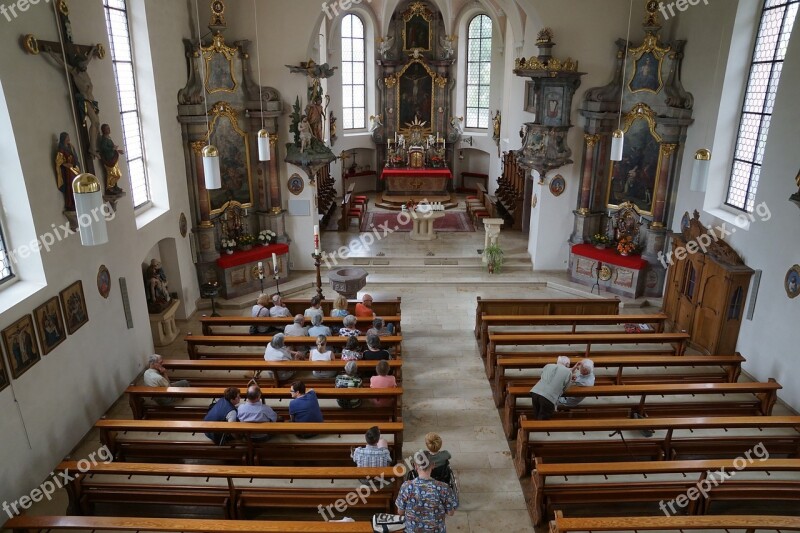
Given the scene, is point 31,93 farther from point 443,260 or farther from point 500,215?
point 500,215

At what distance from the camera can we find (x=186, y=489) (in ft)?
21.0

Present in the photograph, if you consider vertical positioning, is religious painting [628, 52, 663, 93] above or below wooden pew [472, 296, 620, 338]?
above

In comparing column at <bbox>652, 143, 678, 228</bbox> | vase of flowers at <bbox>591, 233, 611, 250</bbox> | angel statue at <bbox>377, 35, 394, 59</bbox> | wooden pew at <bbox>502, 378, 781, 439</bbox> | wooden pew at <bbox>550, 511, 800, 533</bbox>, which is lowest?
wooden pew at <bbox>502, 378, 781, 439</bbox>

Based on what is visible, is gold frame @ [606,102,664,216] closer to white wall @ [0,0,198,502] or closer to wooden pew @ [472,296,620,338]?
wooden pew @ [472,296,620,338]

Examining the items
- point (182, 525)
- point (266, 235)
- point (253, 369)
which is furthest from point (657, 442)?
point (266, 235)

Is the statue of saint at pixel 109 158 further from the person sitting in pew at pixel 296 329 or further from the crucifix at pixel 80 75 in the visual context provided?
the person sitting in pew at pixel 296 329

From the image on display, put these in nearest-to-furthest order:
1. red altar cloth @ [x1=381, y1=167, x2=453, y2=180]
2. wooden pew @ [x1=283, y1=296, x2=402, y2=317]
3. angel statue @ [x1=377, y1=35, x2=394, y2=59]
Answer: wooden pew @ [x1=283, y1=296, x2=402, y2=317] → red altar cloth @ [x1=381, y1=167, x2=453, y2=180] → angel statue @ [x1=377, y1=35, x2=394, y2=59]

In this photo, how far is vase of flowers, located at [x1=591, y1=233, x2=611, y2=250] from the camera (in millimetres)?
14430

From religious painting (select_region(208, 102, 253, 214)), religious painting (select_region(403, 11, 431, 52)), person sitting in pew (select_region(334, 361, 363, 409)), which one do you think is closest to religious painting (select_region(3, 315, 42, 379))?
person sitting in pew (select_region(334, 361, 363, 409))

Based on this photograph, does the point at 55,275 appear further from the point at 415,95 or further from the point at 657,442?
the point at 415,95

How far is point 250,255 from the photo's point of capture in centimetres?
1391

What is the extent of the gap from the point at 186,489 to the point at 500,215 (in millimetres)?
15443

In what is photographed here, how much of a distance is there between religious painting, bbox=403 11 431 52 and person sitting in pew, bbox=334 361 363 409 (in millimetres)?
19123

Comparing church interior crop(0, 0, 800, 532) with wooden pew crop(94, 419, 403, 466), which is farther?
wooden pew crop(94, 419, 403, 466)
